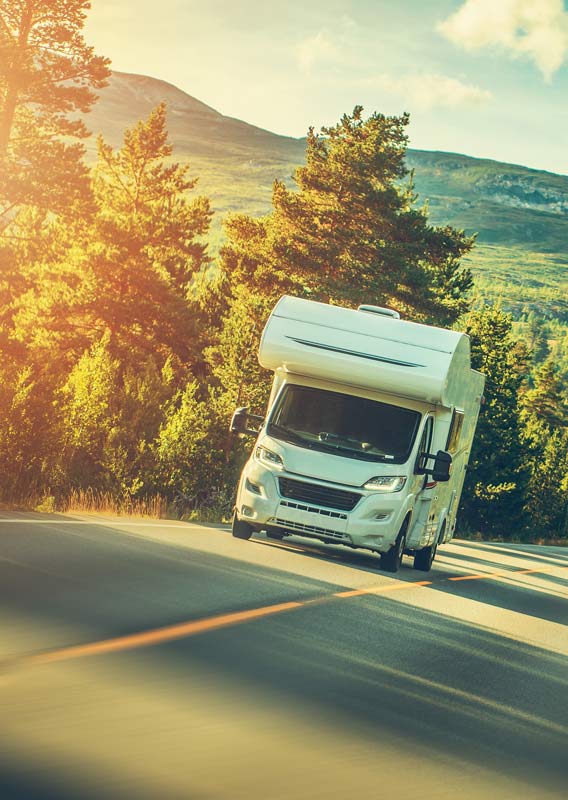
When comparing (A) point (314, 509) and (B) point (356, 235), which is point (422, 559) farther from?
(B) point (356, 235)

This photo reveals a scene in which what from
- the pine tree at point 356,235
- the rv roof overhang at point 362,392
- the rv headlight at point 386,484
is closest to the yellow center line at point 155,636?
the rv headlight at point 386,484

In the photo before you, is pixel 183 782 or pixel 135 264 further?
pixel 135 264

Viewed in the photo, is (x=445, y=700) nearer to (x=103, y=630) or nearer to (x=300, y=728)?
(x=300, y=728)

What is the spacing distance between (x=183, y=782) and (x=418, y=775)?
129cm

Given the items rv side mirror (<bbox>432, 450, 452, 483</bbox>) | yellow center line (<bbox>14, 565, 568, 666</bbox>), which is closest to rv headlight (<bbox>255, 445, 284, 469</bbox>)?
rv side mirror (<bbox>432, 450, 452, 483</bbox>)

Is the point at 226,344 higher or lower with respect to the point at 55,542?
higher

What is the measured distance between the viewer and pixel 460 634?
11.2 metres

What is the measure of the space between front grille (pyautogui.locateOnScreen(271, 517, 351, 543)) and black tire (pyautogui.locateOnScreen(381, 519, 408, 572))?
0.79 metres

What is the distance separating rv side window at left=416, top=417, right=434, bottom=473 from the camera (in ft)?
53.1

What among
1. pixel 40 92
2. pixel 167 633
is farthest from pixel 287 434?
pixel 40 92

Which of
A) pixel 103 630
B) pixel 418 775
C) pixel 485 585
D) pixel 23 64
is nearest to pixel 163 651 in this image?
pixel 103 630

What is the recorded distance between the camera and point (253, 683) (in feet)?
24.0

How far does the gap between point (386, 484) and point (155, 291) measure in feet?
104

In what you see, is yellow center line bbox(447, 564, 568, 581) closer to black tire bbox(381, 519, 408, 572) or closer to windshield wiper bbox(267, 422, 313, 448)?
black tire bbox(381, 519, 408, 572)
